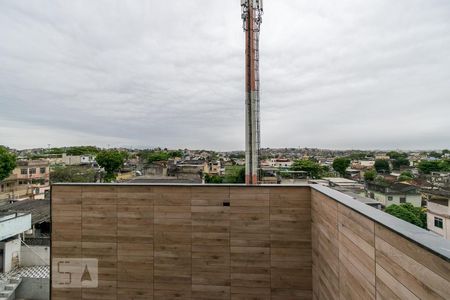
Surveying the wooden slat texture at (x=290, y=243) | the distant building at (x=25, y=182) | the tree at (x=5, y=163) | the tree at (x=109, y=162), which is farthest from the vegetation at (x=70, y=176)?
the wooden slat texture at (x=290, y=243)

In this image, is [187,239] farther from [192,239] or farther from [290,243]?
[290,243]

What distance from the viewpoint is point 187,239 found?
3.26 m

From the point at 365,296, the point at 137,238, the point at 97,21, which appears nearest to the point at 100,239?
the point at 137,238

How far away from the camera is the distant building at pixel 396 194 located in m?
12.9

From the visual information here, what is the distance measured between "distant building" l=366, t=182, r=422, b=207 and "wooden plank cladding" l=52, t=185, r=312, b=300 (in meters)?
11.6

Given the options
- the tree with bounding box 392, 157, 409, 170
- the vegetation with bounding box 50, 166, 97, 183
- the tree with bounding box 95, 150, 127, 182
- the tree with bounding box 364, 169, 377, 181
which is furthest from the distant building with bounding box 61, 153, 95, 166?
the tree with bounding box 392, 157, 409, 170

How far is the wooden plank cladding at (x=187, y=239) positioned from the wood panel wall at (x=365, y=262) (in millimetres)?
335

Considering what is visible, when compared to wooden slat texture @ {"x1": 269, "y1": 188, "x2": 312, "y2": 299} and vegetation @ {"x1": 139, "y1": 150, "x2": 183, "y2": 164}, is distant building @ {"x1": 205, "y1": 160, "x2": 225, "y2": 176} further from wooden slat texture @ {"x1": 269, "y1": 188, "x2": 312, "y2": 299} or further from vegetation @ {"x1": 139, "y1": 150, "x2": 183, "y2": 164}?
wooden slat texture @ {"x1": 269, "y1": 188, "x2": 312, "y2": 299}

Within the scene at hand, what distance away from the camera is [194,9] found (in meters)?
6.81

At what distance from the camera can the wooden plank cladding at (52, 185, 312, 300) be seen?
3143mm

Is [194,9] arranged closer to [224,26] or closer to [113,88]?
[224,26]

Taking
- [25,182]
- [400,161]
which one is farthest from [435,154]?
[25,182]

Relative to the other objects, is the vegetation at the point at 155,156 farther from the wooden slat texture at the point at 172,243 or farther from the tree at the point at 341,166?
the wooden slat texture at the point at 172,243

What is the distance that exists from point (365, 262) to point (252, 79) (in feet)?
26.7
